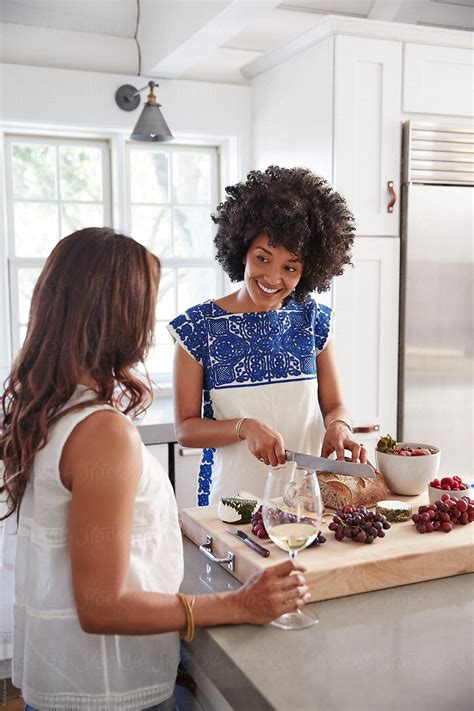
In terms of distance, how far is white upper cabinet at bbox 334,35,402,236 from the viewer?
290 cm

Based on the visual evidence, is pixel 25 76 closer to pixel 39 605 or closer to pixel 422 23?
pixel 422 23

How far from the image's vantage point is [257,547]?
4.17 ft

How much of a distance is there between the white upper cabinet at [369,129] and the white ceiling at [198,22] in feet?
0.81

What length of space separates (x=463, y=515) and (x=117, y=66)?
2.68 metres

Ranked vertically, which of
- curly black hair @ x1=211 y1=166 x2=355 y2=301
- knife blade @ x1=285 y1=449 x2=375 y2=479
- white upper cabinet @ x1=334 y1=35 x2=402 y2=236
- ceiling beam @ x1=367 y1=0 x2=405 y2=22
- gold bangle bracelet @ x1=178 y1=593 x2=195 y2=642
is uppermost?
ceiling beam @ x1=367 y1=0 x2=405 y2=22

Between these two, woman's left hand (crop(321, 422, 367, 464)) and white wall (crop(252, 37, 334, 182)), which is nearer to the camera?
woman's left hand (crop(321, 422, 367, 464))

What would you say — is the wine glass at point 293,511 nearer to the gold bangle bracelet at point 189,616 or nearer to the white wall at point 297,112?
the gold bangle bracelet at point 189,616

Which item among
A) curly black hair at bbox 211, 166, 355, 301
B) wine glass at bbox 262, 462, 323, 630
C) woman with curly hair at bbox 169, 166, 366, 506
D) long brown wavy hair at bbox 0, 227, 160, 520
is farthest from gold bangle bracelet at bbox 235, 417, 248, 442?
long brown wavy hair at bbox 0, 227, 160, 520

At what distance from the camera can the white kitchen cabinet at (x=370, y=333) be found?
119 inches

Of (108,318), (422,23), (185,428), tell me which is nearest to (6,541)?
(108,318)

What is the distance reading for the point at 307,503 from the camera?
1.12 meters

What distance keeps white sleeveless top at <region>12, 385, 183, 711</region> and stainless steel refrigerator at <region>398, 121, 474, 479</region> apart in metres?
2.19

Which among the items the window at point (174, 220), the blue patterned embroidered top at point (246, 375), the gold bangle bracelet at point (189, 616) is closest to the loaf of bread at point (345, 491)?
the blue patterned embroidered top at point (246, 375)

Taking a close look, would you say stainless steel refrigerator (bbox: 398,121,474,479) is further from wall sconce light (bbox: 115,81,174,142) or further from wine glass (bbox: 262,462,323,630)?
wine glass (bbox: 262,462,323,630)
